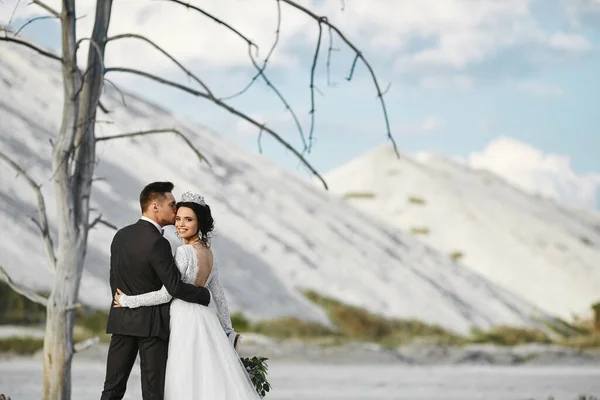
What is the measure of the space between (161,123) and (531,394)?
19.0 metres

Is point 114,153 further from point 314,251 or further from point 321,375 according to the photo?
point 321,375

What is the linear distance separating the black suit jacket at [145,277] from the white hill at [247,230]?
14778mm

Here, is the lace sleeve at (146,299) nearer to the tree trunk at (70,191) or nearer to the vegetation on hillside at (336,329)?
the tree trunk at (70,191)

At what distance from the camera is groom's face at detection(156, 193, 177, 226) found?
5395 mm

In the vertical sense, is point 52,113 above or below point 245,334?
above

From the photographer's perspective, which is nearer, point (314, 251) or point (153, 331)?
point (153, 331)

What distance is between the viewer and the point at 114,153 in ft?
88.1

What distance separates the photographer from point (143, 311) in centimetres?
537

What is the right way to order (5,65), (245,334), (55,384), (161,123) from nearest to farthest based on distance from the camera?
(55,384) < (245,334) < (5,65) < (161,123)

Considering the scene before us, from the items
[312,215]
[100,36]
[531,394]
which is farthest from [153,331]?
[312,215]

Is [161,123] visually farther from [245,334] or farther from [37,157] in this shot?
[245,334]

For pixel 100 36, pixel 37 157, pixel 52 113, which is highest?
pixel 52 113

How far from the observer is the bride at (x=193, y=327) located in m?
5.44

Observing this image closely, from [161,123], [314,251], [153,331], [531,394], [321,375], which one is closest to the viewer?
[153,331]
